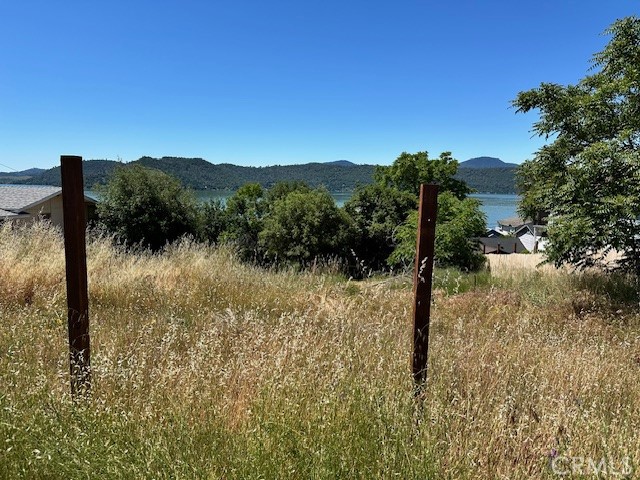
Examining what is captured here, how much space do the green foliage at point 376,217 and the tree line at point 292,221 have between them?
2.2 inches

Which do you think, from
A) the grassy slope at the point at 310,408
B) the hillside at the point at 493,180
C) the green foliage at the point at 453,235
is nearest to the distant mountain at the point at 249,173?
the green foliage at the point at 453,235

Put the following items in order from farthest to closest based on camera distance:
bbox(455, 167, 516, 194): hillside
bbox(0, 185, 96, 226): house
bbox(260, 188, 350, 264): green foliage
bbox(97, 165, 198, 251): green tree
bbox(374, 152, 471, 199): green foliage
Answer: bbox(455, 167, 516, 194): hillside
bbox(374, 152, 471, 199): green foliage
bbox(0, 185, 96, 226): house
bbox(97, 165, 198, 251): green tree
bbox(260, 188, 350, 264): green foliage

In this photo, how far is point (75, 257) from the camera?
2537 mm

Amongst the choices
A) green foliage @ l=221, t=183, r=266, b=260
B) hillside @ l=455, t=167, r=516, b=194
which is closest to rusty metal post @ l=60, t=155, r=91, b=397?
green foliage @ l=221, t=183, r=266, b=260

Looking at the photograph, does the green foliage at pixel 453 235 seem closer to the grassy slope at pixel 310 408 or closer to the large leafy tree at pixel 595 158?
the large leafy tree at pixel 595 158

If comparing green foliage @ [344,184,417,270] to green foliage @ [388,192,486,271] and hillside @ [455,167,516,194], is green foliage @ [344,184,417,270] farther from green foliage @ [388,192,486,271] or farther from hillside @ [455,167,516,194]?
hillside @ [455,167,516,194]

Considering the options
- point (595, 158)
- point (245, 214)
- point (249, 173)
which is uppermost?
point (249, 173)

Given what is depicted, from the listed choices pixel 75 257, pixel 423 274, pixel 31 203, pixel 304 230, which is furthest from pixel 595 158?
pixel 31 203

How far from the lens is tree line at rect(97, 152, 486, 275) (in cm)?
1712

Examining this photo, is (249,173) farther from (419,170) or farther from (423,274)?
(423,274)

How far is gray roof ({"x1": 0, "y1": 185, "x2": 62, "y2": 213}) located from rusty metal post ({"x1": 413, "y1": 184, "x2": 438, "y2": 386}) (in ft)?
92.7

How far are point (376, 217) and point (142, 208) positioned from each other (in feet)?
43.8

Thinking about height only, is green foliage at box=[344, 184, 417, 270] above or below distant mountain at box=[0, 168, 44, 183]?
below

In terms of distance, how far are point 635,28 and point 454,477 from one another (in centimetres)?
838
